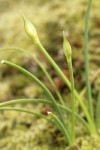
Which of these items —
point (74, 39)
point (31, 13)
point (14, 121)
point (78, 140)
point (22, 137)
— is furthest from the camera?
point (31, 13)

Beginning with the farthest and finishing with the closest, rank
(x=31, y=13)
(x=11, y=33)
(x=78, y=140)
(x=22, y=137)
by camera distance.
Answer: (x=31, y=13)
(x=11, y=33)
(x=22, y=137)
(x=78, y=140)

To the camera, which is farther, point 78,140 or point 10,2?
point 10,2

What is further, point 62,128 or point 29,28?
point 62,128

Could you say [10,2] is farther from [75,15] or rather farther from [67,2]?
[75,15]

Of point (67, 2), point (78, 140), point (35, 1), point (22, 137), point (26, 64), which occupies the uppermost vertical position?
point (35, 1)

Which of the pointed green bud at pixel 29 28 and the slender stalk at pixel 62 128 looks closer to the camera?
the pointed green bud at pixel 29 28

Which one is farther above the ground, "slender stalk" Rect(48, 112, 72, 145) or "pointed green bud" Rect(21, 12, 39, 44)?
"pointed green bud" Rect(21, 12, 39, 44)

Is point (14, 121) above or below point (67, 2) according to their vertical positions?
below

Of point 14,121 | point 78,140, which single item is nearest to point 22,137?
point 14,121

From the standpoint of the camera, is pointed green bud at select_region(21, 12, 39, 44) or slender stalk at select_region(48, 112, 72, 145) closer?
pointed green bud at select_region(21, 12, 39, 44)

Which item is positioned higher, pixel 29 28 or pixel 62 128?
pixel 29 28

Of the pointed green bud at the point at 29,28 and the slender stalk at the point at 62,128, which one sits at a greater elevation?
the pointed green bud at the point at 29,28
